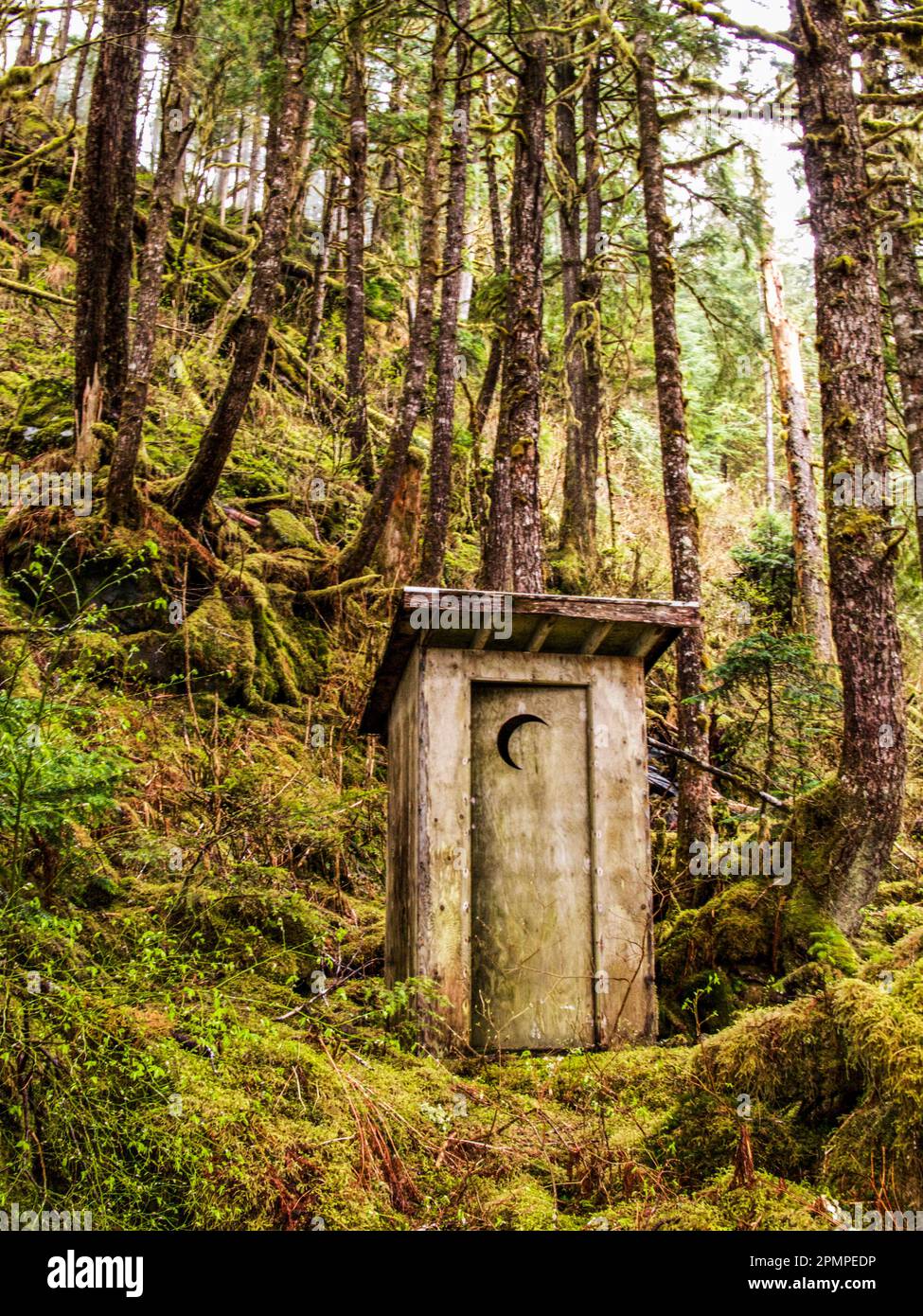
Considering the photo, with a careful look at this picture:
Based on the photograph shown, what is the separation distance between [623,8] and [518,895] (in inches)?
408

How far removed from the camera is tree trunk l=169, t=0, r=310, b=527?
10250 millimetres

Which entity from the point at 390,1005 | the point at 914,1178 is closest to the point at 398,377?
the point at 390,1005

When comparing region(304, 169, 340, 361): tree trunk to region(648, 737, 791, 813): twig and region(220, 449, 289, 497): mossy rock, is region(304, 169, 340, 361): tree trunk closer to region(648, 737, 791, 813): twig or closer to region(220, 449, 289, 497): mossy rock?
region(220, 449, 289, 497): mossy rock

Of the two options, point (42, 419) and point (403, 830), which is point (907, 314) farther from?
point (42, 419)

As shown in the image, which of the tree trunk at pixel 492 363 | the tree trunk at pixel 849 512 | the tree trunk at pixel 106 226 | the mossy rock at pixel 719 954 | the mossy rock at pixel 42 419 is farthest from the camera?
the tree trunk at pixel 492 363

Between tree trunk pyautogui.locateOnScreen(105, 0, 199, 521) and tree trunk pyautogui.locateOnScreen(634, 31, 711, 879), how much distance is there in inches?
199

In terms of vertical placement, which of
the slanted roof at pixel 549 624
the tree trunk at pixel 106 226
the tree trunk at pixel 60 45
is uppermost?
the tree trunk at pixel 60 45

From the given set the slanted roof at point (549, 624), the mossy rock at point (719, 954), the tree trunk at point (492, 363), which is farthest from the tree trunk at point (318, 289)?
the mossy rock at point (719, 954)

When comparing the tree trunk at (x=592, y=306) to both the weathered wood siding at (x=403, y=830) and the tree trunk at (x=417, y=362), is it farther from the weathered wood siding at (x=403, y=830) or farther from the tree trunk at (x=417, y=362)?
the weathered wood siding at (x=403, y=830)

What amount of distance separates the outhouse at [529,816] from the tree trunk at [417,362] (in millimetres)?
5675

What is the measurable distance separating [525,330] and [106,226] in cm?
469

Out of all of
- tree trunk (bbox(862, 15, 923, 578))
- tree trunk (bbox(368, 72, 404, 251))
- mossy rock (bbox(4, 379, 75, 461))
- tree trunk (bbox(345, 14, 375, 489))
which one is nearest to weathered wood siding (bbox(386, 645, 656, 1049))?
tree trunk (bbox(862, 15, 923, 578))

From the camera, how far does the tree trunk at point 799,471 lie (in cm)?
Result: 1560

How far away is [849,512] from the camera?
21.6 feet
